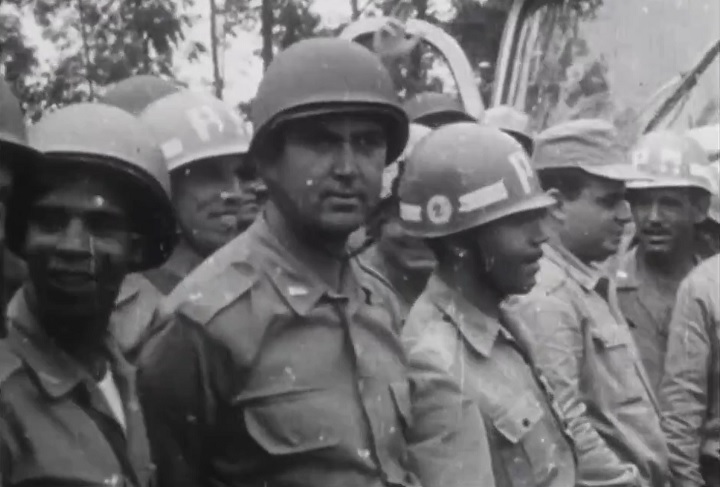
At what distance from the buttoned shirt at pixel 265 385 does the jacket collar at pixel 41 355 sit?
29 centimetres

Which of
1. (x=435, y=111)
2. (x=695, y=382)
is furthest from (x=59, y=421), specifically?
(x=435, y=111)

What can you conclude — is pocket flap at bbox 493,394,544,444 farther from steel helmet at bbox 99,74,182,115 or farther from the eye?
steel helmet at bbox 99,74,182,115

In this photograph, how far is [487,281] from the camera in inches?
202

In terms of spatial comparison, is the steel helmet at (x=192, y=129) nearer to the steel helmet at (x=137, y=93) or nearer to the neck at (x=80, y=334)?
the steel helmet at (x=137, y=93)

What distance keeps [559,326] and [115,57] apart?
8.98m

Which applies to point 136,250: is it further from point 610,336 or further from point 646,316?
point 646,316

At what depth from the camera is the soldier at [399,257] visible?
6.27m

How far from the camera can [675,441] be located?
6762 mm

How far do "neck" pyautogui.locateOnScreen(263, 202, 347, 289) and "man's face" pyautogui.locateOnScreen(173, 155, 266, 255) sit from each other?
119 centimetres

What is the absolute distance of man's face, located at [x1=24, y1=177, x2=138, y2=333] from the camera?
154 inches

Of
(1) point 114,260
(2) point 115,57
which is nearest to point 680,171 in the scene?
(1) point 114,260

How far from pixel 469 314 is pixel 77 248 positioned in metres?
1.51

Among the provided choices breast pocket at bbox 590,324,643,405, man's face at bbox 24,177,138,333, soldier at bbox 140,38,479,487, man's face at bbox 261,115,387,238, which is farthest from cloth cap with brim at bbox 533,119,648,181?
man's face at bbox 24,177,138,333

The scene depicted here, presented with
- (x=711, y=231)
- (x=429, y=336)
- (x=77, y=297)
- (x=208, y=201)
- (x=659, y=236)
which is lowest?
(x=711, y=231)
